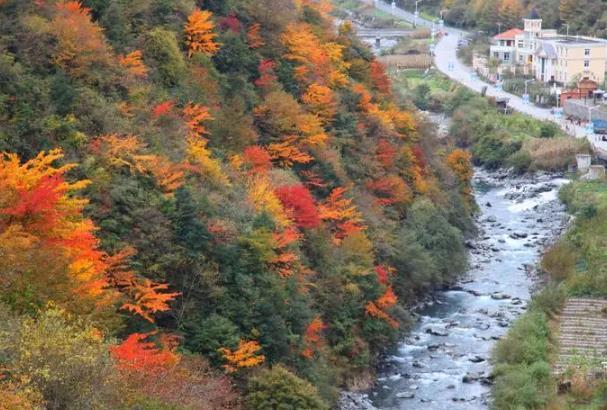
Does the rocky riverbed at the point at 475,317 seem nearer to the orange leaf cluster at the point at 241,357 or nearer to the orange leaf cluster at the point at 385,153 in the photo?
the orange leaf cluster at the point at 241,357

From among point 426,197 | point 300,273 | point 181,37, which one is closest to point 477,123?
point 426,197

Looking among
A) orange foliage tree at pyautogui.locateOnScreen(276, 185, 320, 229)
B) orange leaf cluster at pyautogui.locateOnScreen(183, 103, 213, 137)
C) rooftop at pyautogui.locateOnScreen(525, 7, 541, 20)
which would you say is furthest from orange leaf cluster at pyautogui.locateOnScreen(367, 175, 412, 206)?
rooftop at pyautogui.locateOnScreen(525, 7, 541, 20)

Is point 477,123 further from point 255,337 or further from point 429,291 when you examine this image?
point 255,337

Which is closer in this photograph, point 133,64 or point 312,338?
point 312,338

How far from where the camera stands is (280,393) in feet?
83.1

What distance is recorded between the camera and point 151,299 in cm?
2486

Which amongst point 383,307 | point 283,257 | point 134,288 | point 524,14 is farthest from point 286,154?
point 524,14

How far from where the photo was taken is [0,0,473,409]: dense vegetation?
20078 mm

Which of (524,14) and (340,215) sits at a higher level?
(524,14)

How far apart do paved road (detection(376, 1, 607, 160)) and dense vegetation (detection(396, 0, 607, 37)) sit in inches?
90.8

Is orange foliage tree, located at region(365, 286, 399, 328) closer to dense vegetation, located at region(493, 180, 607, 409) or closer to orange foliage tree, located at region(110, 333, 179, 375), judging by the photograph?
dense vegetation, located at region(493, 180, 607, 409)

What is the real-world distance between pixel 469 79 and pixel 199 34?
59.0 m

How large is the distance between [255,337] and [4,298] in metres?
9.08

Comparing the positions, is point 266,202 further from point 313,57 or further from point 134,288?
point 313,57
